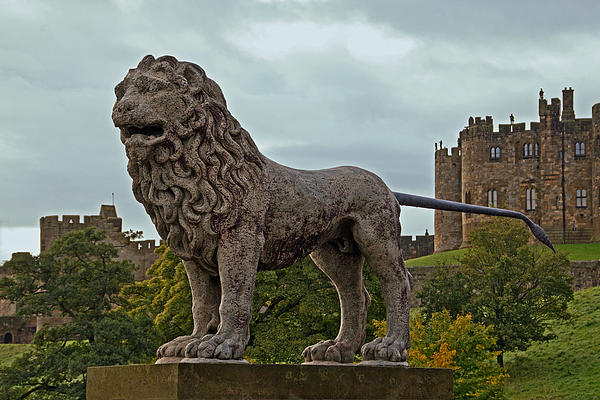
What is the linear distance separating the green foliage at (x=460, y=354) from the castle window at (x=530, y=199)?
164 ft

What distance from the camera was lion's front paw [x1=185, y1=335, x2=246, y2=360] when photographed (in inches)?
312

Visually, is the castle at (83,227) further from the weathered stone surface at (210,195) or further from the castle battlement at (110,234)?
the weathered stone surface at (210,195)

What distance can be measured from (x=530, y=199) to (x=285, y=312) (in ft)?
179

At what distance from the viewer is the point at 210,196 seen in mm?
8219

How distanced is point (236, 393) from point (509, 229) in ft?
141

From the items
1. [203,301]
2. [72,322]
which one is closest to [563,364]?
[72,322]

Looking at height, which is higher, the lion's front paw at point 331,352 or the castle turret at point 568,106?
the castle turret at point 568,106

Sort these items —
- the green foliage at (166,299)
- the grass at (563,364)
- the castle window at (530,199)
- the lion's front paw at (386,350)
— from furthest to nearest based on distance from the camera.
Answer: the castle window at (530,199) < the grass at (563,364) < the green foliage at (166,299) < the lion's front paw at (386,350)

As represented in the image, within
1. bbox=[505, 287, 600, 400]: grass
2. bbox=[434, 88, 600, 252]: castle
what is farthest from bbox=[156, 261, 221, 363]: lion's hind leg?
bbox=[434, 88, 600, 252]: castle

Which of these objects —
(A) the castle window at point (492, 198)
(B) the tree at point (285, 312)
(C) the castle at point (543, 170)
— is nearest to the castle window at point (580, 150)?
(C) the castle at point (543, 170)

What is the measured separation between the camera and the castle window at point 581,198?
275 ft

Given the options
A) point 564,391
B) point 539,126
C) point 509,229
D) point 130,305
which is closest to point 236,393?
point 130,305

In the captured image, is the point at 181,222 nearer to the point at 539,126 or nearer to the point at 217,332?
the point at 217,332

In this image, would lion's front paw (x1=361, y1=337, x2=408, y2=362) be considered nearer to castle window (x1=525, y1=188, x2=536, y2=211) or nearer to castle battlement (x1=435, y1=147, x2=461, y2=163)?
castle window (x1=525, y1=188, x2=536, y2=211)
